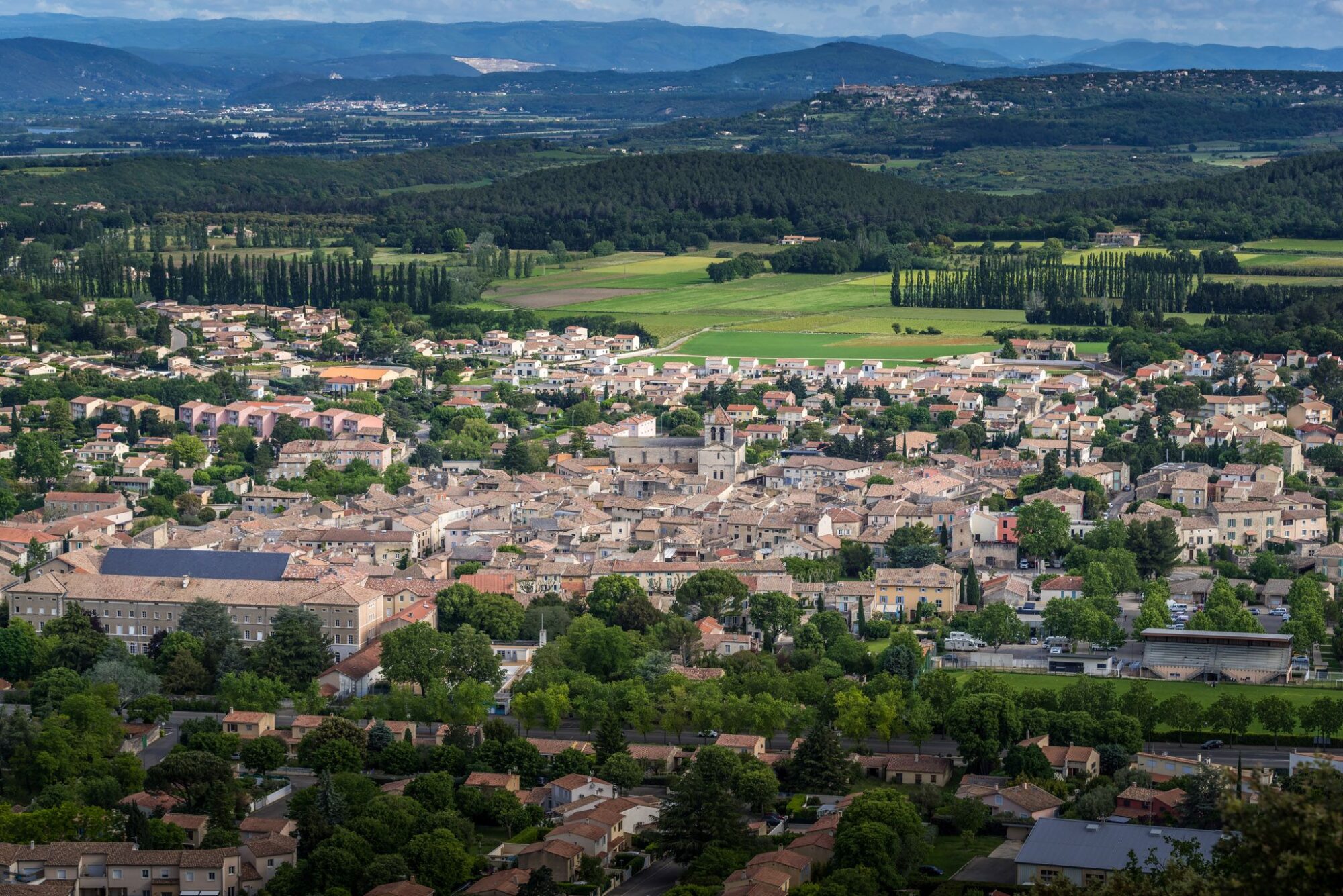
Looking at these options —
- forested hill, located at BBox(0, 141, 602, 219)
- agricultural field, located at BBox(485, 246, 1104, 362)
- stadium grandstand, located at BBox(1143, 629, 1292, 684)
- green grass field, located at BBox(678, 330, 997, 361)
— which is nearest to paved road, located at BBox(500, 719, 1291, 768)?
stadium grandstand, located at BBox(1143, 629, 1292, 684)

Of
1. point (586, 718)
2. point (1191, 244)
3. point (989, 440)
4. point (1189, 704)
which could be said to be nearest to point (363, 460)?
point (989, 440)

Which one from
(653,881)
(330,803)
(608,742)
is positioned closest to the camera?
(653,881)

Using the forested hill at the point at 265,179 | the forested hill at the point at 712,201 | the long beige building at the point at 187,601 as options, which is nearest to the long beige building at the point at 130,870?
the long beige building at the point at 187,601

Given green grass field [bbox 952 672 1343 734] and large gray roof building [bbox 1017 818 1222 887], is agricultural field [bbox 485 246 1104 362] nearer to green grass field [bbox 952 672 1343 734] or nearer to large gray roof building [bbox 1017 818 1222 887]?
green grass field [bbox 952 672 1343 734]

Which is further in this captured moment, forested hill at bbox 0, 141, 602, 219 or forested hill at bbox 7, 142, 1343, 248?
forested hill at bbox 0, 141, 602, 219

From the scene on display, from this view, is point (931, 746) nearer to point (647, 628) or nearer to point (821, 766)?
point (821, 766)

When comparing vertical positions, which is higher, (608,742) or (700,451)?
(608,742)

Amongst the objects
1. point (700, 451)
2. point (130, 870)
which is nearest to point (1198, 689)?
point (130, 870)

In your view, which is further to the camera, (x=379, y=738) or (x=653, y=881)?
(x=379, y=738)
